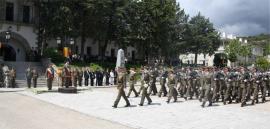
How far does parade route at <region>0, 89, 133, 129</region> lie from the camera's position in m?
14.9

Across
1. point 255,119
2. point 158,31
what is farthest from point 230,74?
point 158,31

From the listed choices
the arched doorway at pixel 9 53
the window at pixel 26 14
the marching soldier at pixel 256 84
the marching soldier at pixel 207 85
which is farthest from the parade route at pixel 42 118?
the window at pixel 26 14

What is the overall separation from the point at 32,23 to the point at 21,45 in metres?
2.63

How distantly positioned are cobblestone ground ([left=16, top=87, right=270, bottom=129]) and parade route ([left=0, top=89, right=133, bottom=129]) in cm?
67

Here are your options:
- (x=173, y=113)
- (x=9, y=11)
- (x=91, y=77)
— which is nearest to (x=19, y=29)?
(x=9, y=11)

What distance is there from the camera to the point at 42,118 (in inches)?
658

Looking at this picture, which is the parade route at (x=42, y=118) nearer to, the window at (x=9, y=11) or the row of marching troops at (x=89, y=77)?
the row of marching troops at (x=89, y=77)

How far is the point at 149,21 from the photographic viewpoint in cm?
5597

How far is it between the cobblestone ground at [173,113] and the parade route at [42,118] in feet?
2.19

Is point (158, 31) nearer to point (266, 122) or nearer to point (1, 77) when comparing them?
point (1, 77)

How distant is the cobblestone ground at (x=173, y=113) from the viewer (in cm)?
1581

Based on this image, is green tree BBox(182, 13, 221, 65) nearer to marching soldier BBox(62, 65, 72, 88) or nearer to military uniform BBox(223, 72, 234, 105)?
marching soldier BBox(62, 65, 72, 88)

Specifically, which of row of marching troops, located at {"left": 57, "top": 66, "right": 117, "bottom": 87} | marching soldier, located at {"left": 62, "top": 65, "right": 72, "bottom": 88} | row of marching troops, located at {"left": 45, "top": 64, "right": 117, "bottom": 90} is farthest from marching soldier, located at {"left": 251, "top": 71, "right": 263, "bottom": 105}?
row of marching troops, located at {"left": 57, "top": 66, "right": 117, "bottom": 87}

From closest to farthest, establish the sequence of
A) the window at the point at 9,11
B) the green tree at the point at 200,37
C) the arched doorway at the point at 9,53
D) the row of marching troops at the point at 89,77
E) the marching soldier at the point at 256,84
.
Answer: the marching soldier at the point at 256,84, the row of marching troops at the point at 89,77, the window at the point at 9,11, the arched doorway at the point at 9,53, the green tree at the point at 200,37
